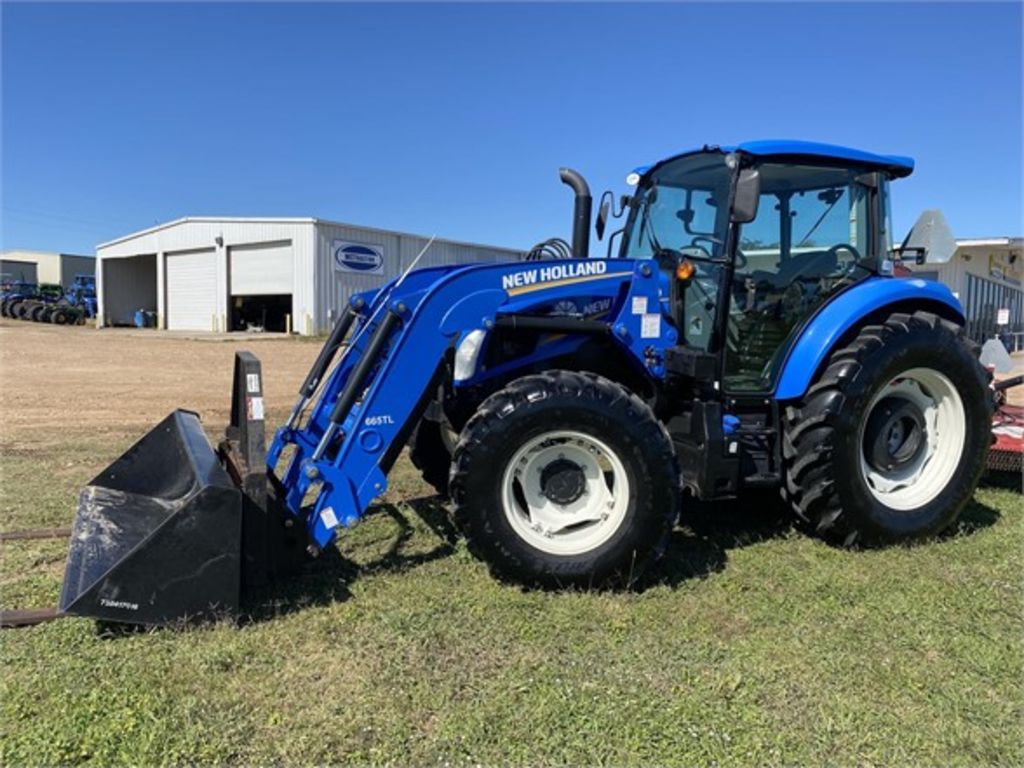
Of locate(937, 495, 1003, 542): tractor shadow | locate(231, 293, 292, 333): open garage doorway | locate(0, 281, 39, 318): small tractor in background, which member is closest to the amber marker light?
locate(937, 495, 1003, 542): tractor shadow

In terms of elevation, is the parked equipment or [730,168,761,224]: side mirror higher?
[730,168,761,224]: side mirror

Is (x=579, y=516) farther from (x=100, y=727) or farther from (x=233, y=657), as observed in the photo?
(x=100, y=727)

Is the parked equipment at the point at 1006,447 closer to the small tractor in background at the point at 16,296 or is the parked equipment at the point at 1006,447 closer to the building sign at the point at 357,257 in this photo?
the building sign at the point at 357,257

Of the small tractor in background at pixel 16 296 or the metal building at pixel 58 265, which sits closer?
the small tractor in background at pixel 16 296

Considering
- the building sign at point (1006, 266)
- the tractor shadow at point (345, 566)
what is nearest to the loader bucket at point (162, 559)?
the tractor shadow at point (345, 566)

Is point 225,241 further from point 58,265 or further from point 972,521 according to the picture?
point 58,265

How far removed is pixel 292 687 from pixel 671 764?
143 cm

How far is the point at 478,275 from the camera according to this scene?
12.8 feet

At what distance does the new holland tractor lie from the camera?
3.51 metres

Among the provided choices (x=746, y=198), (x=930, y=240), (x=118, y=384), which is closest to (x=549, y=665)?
(x=746, y=198)

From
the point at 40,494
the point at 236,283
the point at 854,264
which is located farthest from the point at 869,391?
the point at 236,283

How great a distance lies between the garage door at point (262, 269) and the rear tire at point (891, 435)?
90.0 ft

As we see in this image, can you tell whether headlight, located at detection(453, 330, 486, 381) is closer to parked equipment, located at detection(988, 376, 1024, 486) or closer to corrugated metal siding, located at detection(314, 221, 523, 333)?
parked equipment, located at detection(988, 376, 1024, 486)

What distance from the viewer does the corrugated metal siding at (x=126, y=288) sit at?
38906mm
